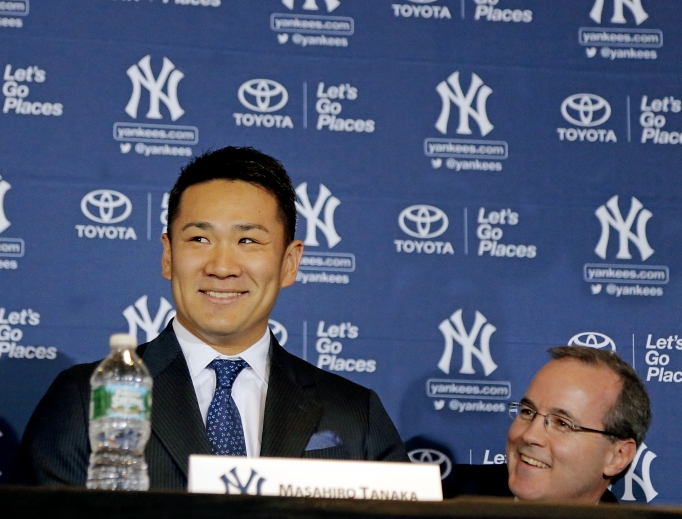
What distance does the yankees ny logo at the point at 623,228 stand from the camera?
343 centimetres

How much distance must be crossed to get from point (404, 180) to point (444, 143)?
0.19 metres

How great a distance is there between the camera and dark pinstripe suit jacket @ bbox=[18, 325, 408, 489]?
6.89 feet

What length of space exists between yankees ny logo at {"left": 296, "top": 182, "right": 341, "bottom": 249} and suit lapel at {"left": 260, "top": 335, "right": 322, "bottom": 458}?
93cm

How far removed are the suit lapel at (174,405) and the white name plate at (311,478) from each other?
70 cm

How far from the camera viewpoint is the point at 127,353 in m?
1.92

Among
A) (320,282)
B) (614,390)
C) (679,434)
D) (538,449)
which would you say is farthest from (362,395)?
(679,434)

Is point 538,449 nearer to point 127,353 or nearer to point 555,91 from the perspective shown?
point 127,353

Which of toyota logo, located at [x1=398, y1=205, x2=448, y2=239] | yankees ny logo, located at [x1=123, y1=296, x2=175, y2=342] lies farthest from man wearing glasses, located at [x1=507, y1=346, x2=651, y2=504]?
yankees ny logo, located at [x1=123, y1=296, x2=175, y2=342]

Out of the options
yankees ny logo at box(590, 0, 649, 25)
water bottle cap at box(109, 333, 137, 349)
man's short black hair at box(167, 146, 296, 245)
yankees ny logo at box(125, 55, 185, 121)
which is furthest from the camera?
yankees ny logo at box(590, 0, 649, 25)

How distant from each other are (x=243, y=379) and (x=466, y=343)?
111 cm

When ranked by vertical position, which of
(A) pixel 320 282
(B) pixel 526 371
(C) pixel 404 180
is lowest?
(B) pixel 526 371

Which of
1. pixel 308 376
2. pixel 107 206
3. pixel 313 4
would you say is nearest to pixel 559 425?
pixel 308 376

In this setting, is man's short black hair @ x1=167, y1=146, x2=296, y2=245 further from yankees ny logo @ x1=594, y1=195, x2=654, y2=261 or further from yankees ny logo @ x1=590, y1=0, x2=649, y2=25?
yankees ny logo @ x1=590, y1=0, x2=649, y2=25

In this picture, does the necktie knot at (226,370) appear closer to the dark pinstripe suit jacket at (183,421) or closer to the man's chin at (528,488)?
the dark pinstripe suit jacket at (183,421)
